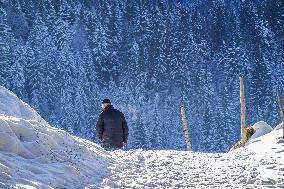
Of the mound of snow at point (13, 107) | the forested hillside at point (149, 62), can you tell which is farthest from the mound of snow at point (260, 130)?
the forested hillside at point (149, 62)

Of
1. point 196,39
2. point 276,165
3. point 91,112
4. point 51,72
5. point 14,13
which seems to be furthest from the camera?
point 196,39

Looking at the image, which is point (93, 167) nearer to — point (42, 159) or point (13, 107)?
point (42, 159)

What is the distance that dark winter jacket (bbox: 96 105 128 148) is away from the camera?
1011 cm

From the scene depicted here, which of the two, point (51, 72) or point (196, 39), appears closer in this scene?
point (51, 72)

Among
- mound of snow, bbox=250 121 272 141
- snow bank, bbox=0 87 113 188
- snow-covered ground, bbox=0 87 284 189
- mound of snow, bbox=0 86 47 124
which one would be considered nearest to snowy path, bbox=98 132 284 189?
snow-covered ground, bbox=0 87 284 189

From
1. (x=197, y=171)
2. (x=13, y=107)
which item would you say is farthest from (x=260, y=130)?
(x=13, y=107)

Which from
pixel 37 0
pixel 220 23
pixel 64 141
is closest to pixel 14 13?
pixel 37 0

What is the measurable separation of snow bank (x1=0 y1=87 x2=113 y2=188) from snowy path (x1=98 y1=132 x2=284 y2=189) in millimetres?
296

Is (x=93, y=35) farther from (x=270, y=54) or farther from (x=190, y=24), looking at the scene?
(x=270, y=54)

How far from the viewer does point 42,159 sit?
504 cm

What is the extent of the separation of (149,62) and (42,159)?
74360 millimetres

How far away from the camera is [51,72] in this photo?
73250 millimetres

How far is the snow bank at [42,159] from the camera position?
4.10 m

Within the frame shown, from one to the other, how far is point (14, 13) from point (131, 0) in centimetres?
2349
